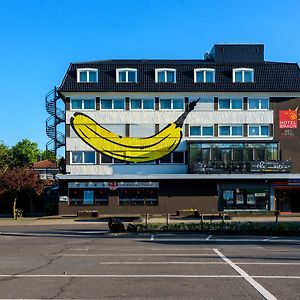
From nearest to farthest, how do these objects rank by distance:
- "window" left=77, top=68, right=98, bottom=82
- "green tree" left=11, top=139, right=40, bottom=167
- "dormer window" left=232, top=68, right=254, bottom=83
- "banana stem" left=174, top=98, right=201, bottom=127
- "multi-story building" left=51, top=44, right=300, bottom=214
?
"multi-story building" left=51, top=44, right=300, bottom=214 < "banana stem" left=174, top=98, right=201, bottom=127 < "window" left=77, top=68, right=98, bottom=82 < "dormer window" left=232, top=68, right=254, bottom=83 < "green tree" left=11, top=139, right=40, bottom=167

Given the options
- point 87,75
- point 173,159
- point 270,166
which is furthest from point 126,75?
point 270,166

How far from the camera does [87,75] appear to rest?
1948 inches

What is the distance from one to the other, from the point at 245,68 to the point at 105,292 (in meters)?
42.4

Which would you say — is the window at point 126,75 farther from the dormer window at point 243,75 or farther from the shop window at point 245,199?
the shop window at point 245,199

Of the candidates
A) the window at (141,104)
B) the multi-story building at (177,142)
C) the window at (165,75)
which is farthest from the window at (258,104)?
the window at (141,104)

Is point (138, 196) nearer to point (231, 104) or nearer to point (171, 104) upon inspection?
point (171, 104)

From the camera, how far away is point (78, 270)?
13242 mm

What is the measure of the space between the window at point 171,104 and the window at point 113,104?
3481 millimetres

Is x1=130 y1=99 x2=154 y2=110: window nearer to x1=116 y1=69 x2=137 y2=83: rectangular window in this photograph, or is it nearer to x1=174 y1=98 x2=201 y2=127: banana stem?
x1=116 y1=69 x2=137 y2=83: rectangular window

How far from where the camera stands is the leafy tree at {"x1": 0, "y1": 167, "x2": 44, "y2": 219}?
45.7 metres

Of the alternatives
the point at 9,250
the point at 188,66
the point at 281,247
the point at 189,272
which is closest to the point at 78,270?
the point at 189,272

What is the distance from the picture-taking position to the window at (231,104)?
162 ft

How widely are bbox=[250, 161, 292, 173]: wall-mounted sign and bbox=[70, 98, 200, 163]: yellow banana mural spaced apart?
698 cm

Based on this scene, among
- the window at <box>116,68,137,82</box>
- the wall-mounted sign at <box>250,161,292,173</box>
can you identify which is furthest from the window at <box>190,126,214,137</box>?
the window at <box>116,68,137,82</box>
